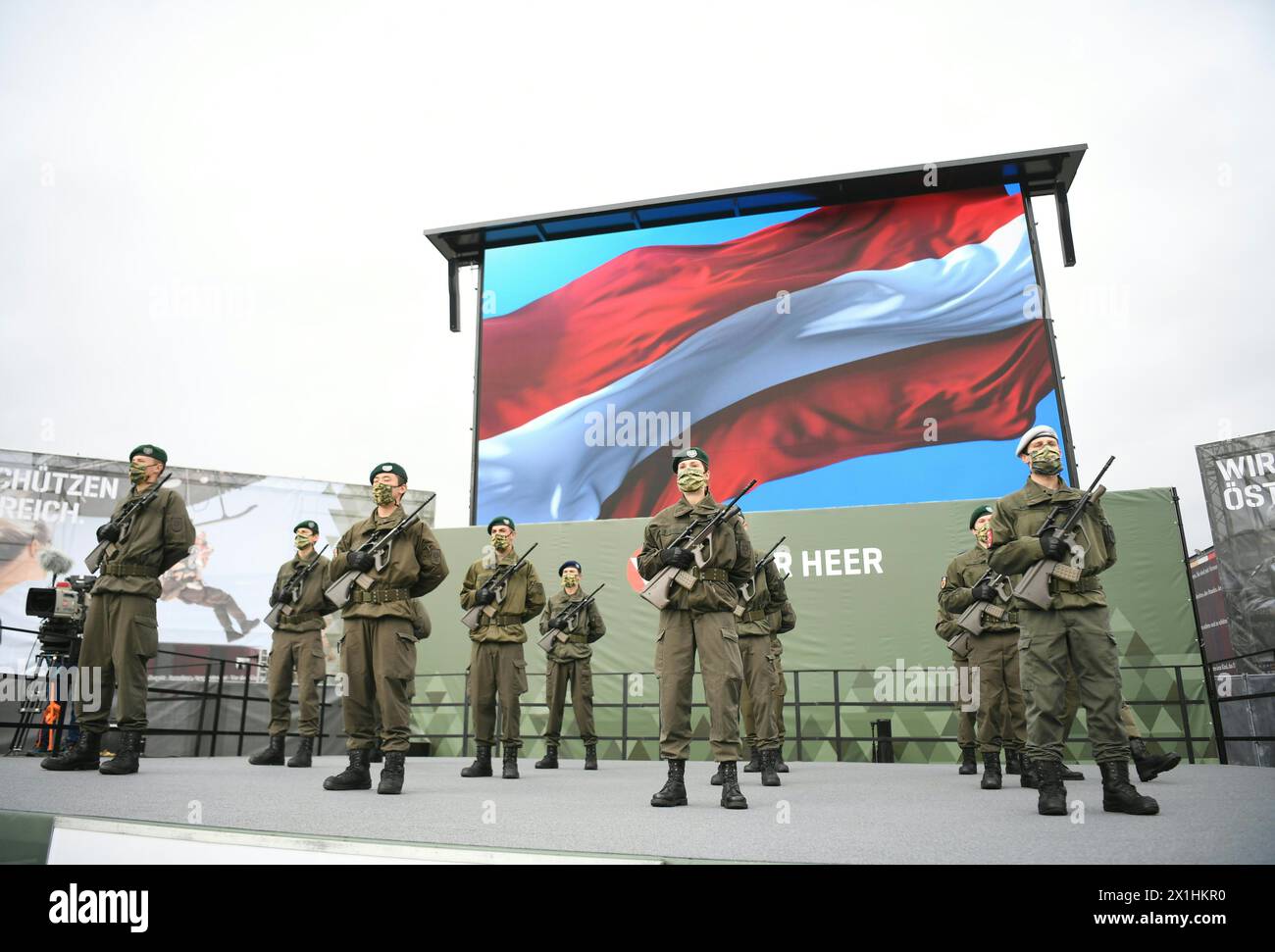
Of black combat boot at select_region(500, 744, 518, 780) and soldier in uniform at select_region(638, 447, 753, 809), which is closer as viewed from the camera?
soldier in uniform at select_region(638, 447, 753, 809)

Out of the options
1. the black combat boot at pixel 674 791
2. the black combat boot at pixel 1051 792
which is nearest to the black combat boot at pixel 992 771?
the black combat boot at pixel 1051 792

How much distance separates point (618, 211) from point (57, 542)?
39.5 ft

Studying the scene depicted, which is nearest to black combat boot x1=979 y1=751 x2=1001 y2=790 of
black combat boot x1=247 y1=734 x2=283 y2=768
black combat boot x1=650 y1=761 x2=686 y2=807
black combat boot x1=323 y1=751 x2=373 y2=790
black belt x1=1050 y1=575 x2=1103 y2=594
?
black belt x1=1050 y1=575 x2=1103 y2=594

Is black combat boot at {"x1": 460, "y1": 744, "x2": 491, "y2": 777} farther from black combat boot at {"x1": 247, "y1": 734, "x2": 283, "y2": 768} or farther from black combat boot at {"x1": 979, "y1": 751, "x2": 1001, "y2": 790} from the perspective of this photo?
black combat boot at {"x1": 979, "y1": 751, "x2": 1001, "y2": 790}

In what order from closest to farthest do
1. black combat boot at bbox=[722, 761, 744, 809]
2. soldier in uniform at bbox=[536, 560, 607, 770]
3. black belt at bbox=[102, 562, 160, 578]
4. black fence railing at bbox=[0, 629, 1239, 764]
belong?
black combat boot at bbox=[722, 761, 744, 809], black belt at bbox=[102, 562, 160, 578], soldier in uniform at bbox=[536, 560, 607, 770], black fence railing at bbox=[0, 629, 1239, 764]

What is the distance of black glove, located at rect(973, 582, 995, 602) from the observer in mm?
5957

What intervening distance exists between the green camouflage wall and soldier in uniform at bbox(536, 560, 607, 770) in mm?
1995

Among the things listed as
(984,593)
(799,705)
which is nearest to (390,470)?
(984,593)

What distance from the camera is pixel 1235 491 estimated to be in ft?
40.5

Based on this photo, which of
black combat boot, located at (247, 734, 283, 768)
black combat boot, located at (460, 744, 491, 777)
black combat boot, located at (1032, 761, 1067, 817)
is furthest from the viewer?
black combat boot, located at (247, 734, 283, 768)

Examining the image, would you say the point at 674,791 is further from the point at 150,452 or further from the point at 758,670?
the point at 150,452

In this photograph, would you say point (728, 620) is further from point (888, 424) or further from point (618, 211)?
point (618, 211)
